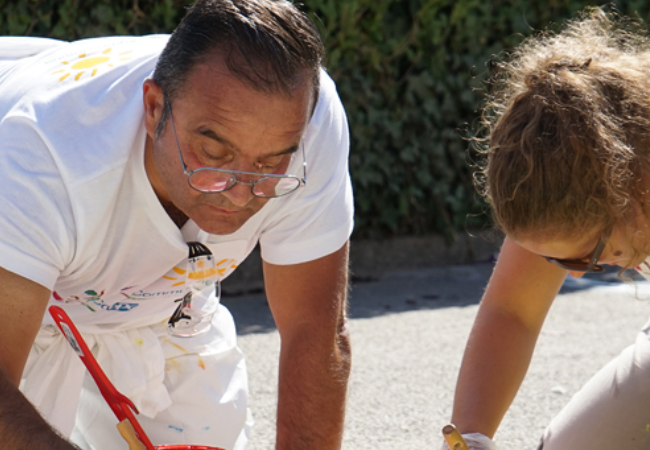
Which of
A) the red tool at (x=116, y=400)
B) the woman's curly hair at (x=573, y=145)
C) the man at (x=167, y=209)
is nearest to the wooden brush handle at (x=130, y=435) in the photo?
the red tool at (x=116, y=400)

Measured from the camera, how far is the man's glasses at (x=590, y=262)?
5.75ft

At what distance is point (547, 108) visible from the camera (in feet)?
5.68

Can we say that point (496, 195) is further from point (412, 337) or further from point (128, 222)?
point (412, 337)

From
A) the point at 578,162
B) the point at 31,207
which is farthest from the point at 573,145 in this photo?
the point at 31,207

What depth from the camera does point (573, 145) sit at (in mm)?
1690

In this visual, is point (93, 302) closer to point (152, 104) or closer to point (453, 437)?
point (152, 104)

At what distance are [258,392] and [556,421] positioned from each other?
55.2 inches

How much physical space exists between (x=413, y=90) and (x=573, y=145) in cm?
367

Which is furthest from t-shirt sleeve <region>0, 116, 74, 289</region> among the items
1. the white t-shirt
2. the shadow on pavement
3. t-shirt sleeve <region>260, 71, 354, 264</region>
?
the shadow on pavement

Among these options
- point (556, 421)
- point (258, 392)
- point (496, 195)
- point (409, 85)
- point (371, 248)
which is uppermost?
point (496, 195)

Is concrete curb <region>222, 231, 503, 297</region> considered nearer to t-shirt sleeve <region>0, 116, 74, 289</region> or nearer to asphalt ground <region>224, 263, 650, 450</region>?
asphalt ground <region>224, 263, 650, 450</region>

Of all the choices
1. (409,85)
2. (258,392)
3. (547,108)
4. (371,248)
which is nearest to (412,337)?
(258,392)

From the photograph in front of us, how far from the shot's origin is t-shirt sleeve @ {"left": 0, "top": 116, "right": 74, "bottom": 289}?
1.72 meters

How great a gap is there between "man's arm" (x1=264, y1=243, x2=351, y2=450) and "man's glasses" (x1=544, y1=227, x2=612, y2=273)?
569 mm
